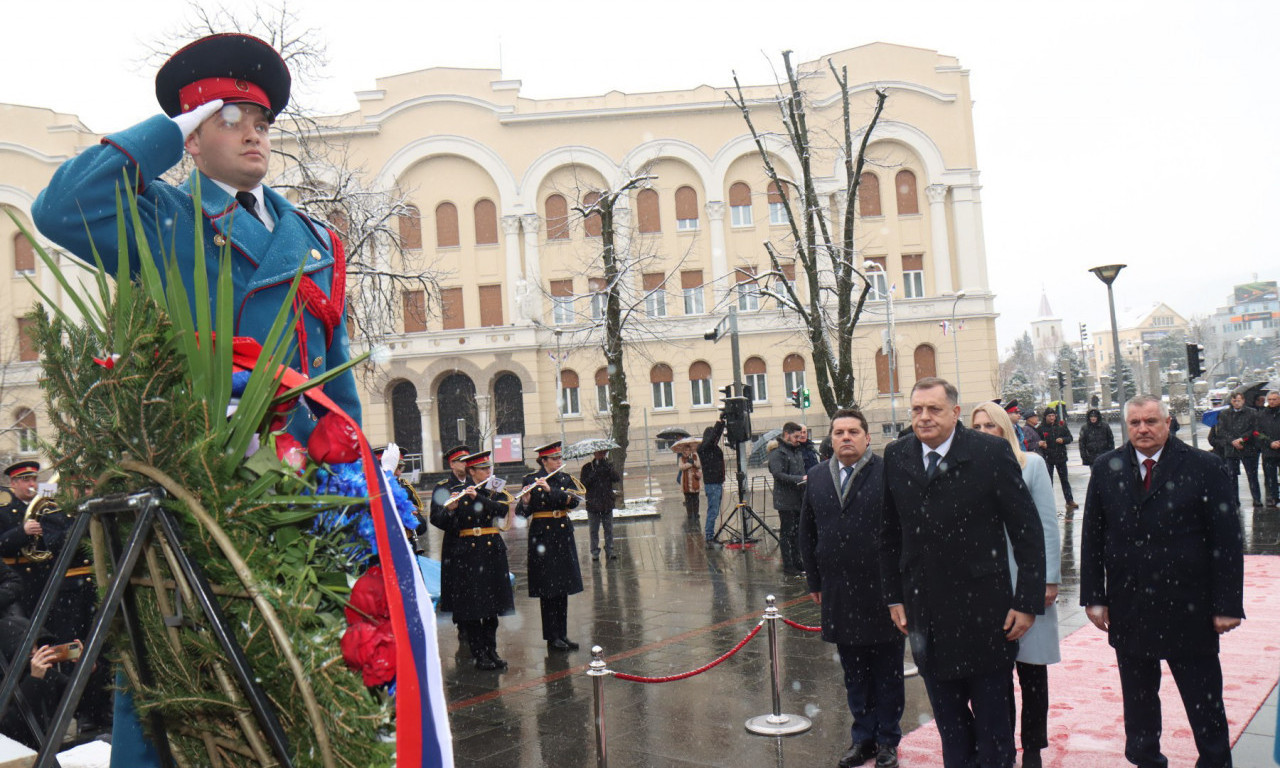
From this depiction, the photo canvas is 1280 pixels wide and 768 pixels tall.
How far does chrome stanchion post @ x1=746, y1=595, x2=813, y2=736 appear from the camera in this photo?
6258mm

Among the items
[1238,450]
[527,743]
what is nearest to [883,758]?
[527,743]

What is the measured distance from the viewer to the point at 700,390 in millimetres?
43031

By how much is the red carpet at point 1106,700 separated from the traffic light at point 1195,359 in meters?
15.2

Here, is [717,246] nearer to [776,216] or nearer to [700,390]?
[776,216]

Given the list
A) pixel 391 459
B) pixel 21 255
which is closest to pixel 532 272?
pixel 21 255

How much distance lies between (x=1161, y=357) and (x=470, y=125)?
77.1 metres

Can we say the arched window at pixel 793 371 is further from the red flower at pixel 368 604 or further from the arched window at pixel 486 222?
the red flower at pixel 368 604

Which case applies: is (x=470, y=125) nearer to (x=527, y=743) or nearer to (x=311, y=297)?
(x=527, y=743)

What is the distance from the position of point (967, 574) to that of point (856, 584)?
120 cm

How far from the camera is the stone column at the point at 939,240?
41500 mm

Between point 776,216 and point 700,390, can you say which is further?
point 700,390

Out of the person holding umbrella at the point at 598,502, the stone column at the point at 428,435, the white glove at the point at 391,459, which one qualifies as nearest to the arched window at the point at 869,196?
the stone column at the point at 428,435

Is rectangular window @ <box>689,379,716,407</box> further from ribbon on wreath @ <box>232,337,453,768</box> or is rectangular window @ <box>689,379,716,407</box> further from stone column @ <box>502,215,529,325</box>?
ribbon on wreath @ <box>232,337,453,768</box>

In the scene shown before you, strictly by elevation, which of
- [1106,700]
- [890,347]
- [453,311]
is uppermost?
[453,311]
